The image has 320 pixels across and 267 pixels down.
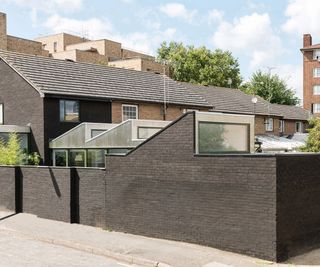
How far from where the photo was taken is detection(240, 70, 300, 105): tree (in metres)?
70.6

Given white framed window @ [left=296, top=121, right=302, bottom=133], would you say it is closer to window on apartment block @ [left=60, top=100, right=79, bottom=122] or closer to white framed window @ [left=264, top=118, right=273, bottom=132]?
white framed window @ [left=264, top=118, right=273, bottom=132]

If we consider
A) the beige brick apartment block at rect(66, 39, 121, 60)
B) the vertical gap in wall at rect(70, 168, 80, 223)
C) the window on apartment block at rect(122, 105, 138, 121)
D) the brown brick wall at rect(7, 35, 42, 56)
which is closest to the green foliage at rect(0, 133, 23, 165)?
the vertical gap in wall at rect(70, 168, 80, 223)

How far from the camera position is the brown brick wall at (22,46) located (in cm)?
5166

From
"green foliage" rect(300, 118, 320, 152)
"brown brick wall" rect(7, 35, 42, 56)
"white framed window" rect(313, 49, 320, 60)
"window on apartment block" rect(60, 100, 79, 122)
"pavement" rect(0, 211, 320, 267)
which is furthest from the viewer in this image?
"white framed window" rect(313, 49, 320, 60)

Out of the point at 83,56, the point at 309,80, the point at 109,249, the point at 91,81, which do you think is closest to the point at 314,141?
the point at 91,81

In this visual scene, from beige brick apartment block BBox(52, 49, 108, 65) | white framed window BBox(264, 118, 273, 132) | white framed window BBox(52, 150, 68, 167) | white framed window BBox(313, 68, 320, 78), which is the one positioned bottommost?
white framed window BBox(52, 150, 68, 167)

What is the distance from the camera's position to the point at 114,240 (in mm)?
13320

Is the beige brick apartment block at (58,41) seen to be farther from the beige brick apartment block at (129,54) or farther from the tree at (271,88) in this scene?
the tree at (271,88)

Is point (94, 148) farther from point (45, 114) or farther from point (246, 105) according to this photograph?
point (246, 105)

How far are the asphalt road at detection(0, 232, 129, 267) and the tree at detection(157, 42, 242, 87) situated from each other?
176ft

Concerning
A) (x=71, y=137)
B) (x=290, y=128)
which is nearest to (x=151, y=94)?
(x=71, y=137)

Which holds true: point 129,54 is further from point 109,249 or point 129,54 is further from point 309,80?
point 109,249

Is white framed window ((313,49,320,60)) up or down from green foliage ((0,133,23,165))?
up

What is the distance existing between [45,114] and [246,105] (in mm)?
22679
